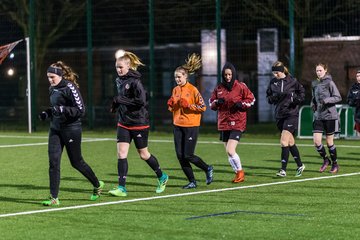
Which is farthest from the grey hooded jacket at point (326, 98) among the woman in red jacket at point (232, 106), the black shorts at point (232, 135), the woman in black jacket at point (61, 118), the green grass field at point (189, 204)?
the woman in black jacket at point (61, 118)

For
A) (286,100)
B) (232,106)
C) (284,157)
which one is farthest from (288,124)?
(232,106)

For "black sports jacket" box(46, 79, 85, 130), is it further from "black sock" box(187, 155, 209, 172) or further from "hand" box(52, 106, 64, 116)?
"black sock" box(187, 155, 209, 172)

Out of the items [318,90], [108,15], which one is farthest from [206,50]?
[318,90]

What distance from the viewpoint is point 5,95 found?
3838cm

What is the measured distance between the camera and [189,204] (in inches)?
498

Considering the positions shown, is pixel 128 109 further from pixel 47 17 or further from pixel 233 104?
pixel 47 17

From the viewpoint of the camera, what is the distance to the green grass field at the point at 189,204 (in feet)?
34.1

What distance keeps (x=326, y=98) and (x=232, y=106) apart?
8.00ft

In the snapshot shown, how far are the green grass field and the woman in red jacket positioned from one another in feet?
1.64

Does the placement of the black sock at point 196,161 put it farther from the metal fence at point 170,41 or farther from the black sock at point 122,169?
the metal fence at point 170,41

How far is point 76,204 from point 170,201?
1277 mm

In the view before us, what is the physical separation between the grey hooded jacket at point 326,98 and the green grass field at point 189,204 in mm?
1059

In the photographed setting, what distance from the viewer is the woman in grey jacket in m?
17.2

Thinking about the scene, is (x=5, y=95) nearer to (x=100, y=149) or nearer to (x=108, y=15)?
(x=108, y=15)
